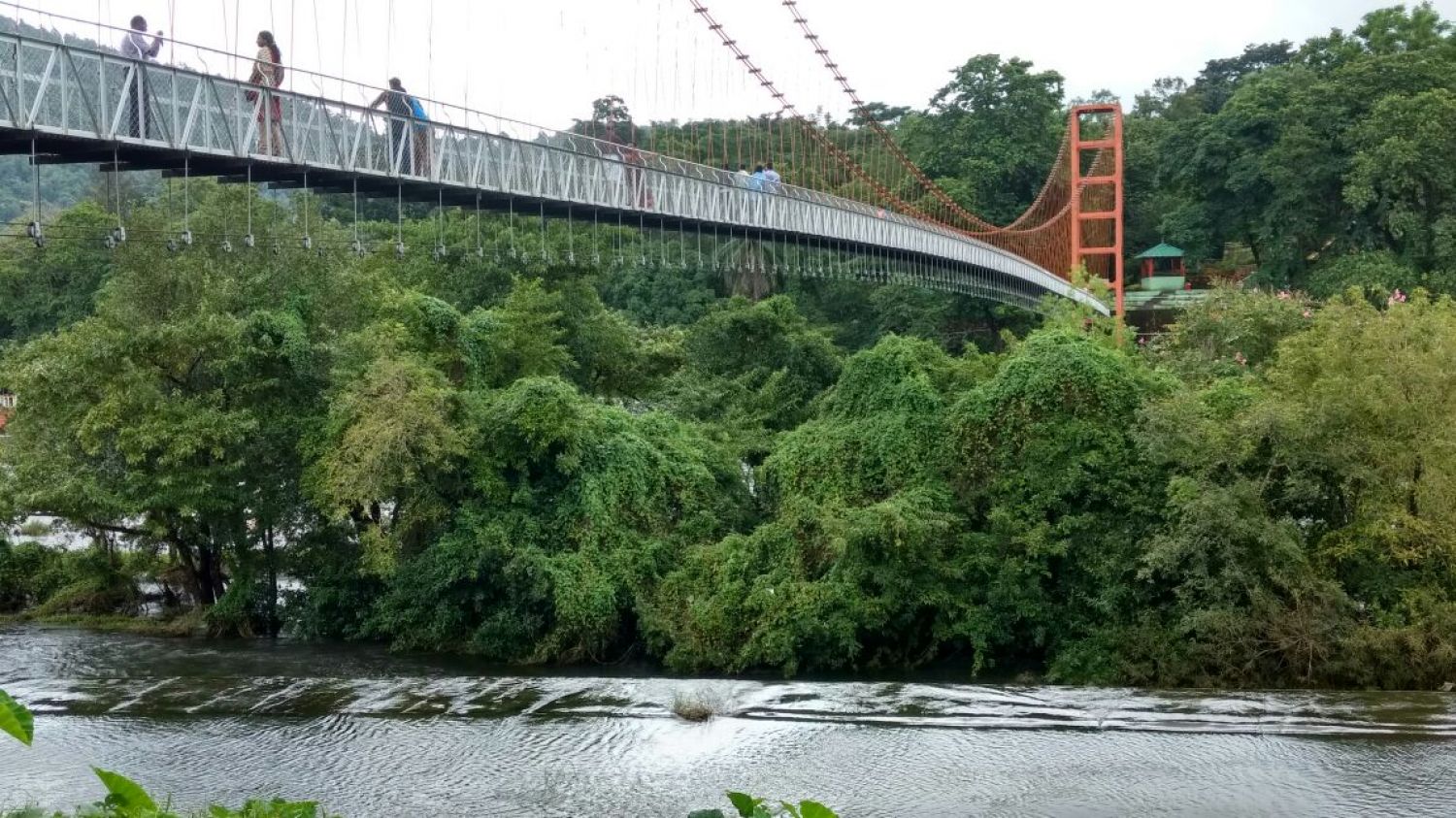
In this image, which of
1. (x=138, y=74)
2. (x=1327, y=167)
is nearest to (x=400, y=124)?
(x=138, y=74)

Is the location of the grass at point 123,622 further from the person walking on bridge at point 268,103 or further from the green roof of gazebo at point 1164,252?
the green roof of gazebo at point 1164,252

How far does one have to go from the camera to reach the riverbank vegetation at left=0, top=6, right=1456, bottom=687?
53.3ft

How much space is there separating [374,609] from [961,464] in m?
8.09

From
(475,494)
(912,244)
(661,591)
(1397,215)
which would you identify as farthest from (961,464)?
(1397,215)

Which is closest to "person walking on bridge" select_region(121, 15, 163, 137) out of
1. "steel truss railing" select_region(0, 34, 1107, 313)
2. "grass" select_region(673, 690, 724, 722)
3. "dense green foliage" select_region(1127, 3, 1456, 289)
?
"steel truss railing" select_region(0, 34, 1107, 313)

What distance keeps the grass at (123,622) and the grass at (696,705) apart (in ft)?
28.7

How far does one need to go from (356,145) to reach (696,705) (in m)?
6.74

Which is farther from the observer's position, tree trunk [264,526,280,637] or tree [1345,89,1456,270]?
tree [1345,89,1456,270]

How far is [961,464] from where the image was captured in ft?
61.0

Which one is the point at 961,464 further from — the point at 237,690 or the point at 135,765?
the point at 135,765

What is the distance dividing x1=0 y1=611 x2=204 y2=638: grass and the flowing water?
3.40 meters

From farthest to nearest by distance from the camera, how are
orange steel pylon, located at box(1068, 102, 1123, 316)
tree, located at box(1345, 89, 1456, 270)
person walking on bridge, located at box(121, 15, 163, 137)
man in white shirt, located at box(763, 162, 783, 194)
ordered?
orange steel pylon, located at box(1068, 102, 1123, 316) → tree, located at box(1345, 89, 1456, 270) → man in white shirt, located at box(763, 162, 783, 194) → person walking on bridge, located at box(121, 15, 163, 137)

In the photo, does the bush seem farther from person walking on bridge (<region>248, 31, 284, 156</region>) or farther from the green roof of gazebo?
the green roof of gazebo

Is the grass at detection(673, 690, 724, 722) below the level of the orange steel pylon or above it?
below
